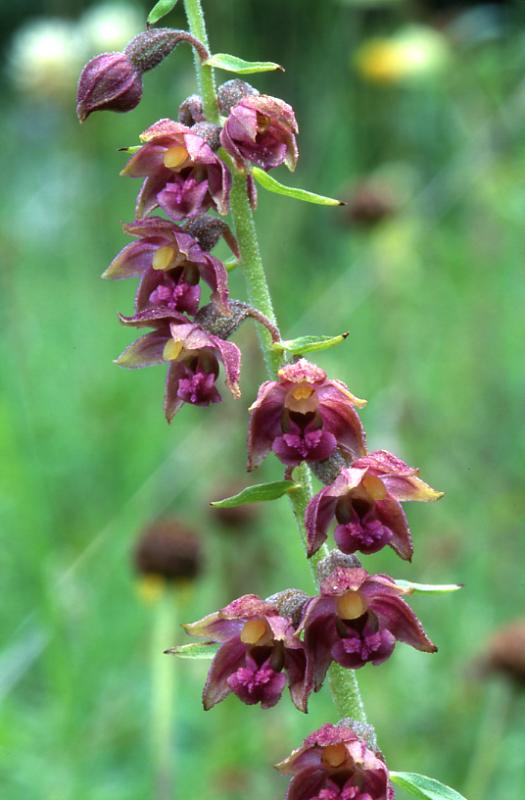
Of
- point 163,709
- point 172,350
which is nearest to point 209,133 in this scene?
point 172,350

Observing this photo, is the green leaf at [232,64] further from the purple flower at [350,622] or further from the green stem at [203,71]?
the purple flower at [350,622]

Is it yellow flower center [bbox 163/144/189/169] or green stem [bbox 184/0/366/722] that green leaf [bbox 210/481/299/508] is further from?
yellow flower center [bbox 163/144/189/169]

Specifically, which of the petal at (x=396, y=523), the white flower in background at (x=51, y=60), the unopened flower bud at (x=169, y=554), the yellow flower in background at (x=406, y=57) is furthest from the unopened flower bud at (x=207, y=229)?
the white flower in background at (x=51, y=60)

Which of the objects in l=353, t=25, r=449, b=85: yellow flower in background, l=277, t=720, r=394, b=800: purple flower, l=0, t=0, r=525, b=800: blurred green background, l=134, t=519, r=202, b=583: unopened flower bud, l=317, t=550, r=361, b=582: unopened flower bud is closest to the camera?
l=277, t=720, r=394, b=800: purple flower

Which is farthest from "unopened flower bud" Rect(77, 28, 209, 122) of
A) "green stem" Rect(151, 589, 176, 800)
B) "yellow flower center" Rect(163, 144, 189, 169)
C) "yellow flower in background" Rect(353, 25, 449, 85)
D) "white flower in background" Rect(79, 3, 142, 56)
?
"white flower in background" Rect(79, 3, 142, 56)

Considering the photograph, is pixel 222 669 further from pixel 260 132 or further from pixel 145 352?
pixel 260 132

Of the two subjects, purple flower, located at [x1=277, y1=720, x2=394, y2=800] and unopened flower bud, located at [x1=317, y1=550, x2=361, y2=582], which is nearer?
purple flower, located at [x1=277, y1=720, x2=394, y2=800]
